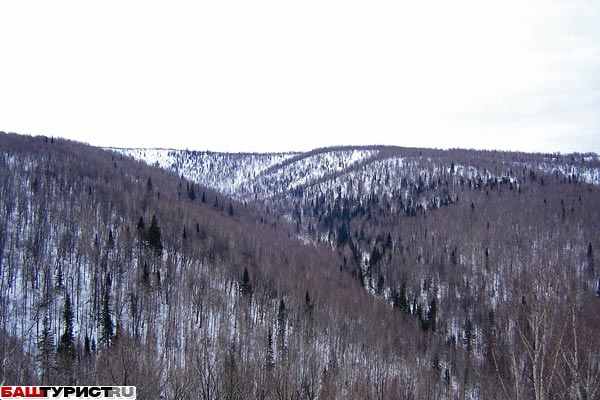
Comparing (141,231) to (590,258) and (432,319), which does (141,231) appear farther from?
(590,258)

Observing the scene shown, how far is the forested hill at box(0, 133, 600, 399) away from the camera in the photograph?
133ft

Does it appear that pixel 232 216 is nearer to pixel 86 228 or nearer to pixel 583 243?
pixel 86 228

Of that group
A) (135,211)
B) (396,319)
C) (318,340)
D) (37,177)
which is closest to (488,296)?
(396,319)

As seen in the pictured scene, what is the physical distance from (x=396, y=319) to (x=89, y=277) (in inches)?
2155

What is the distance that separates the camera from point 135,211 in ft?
313

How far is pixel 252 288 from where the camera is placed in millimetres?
78562

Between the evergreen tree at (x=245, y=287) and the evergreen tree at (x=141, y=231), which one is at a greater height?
the evergreen tree at (x=141, y=231)

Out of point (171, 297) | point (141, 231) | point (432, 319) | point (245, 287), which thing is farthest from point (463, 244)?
point (141, 231)

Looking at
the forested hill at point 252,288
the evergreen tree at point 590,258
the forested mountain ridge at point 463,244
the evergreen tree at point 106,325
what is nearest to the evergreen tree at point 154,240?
the forested hill at point 252,288

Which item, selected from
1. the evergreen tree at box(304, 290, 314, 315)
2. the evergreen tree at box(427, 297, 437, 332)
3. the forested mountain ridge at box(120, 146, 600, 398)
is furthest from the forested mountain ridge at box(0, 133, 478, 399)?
the forested mountain ridge at box(120, 146, 600, 398)

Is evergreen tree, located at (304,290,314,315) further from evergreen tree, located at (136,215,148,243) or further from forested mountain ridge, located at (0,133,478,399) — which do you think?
evergreen tree, located at (136,215,148,243)

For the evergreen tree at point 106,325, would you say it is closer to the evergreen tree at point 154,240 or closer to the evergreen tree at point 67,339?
the evergreen tree at point 67,339

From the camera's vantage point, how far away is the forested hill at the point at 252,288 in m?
40.5

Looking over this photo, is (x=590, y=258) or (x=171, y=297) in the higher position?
(x=590, y=258)
